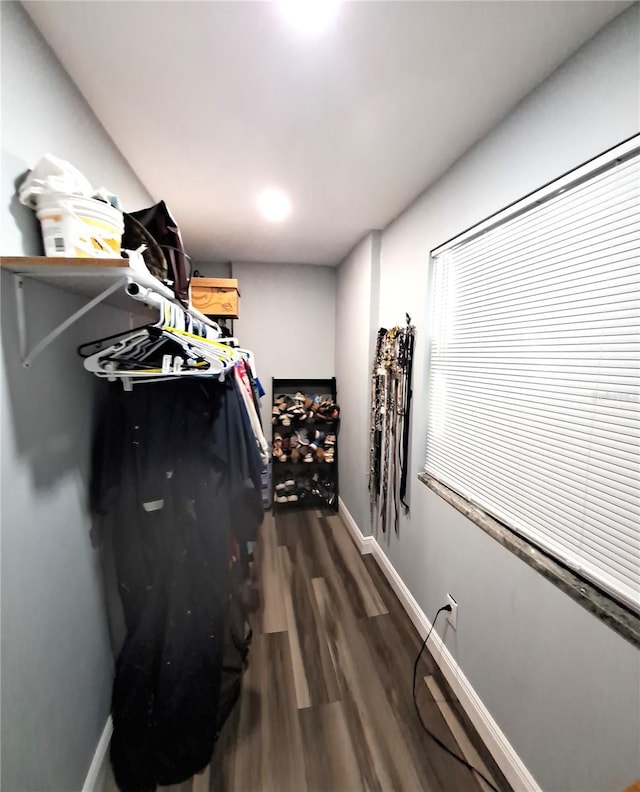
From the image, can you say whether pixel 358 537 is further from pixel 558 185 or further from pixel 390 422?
pixel 558 185

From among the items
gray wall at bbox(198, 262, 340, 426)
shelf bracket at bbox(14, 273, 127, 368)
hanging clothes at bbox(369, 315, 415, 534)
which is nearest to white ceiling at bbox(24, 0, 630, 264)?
shelf bracket at bbox(14, 273, 127, 368)

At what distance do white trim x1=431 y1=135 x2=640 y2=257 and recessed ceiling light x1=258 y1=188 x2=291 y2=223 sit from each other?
3.44 feet

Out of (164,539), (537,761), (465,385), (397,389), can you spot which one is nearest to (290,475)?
(397,389)

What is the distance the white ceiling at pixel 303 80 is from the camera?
806mm

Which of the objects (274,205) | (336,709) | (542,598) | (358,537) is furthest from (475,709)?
(274,205)

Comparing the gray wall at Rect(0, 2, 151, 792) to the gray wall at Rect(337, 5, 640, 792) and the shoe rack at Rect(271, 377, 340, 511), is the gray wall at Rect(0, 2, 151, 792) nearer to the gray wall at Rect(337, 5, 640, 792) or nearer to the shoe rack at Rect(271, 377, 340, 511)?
the gray wall at Rect(337, 5, 640, 792)

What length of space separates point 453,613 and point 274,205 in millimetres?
2495

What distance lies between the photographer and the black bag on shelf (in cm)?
113

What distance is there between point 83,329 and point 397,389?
1.68 metres

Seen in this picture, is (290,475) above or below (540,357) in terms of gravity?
below

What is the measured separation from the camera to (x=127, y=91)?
1.04m

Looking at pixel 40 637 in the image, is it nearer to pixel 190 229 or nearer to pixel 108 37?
pixel 108 37

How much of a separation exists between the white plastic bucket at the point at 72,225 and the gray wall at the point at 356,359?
1.80m

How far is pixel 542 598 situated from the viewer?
40.0 inches
